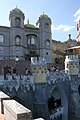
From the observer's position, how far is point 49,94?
23.2 metres

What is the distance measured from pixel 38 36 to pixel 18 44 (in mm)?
5955

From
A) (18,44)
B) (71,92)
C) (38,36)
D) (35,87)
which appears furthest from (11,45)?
(35,87)

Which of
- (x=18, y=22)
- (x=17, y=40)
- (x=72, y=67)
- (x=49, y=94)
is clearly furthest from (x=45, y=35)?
(x=49, y=94)

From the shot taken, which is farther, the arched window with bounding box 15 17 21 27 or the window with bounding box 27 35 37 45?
the window with bounding box 27 35 37 45

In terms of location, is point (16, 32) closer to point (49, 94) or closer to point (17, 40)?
point (17, 40)

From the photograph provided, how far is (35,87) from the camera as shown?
69.0ft

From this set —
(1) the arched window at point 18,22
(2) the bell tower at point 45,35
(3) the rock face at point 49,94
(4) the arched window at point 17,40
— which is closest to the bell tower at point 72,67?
(3) the rock face at point 49,94

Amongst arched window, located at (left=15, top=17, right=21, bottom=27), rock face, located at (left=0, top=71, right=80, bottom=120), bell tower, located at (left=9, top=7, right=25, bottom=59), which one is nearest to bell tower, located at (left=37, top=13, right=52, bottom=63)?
bell tower, located at (left=9, top=7, right=25, bottom=59)

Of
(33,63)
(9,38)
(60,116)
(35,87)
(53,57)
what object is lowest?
(60,116)

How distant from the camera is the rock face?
62.2 ft

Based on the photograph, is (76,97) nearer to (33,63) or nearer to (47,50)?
(33,63)

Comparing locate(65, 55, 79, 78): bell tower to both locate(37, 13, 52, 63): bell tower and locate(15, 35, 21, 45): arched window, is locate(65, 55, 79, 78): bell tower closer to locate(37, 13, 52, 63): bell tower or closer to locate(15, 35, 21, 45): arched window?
locate(15, 35, 21, 45): arched window

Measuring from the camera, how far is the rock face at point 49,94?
747 inches

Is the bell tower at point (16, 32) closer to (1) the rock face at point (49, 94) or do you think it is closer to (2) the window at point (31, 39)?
(2) the window at point (31, 39)
